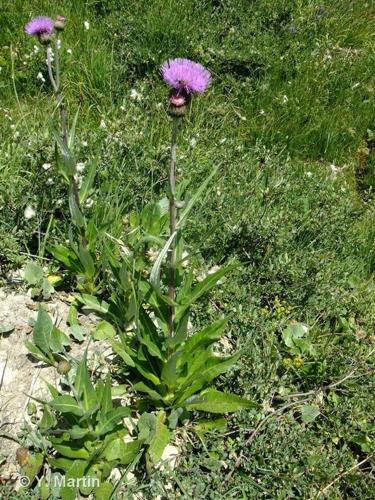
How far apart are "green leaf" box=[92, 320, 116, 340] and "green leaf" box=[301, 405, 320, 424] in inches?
38.0

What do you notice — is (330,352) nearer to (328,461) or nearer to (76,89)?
(328,461)

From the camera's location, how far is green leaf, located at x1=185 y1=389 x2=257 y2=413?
7.14ft

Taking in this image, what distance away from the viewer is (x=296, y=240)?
3.33m

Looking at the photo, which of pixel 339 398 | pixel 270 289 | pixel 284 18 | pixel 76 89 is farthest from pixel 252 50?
pixel 339 398

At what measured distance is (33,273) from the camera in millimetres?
2672

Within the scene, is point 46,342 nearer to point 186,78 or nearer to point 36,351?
point 36,351

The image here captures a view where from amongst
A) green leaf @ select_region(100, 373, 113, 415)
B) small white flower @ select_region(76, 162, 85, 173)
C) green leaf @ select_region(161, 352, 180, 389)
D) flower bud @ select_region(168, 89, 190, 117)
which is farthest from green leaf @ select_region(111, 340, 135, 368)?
small white flower @ select_region(76, 162, 85, 173)

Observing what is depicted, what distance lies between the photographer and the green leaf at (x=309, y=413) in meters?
2.41

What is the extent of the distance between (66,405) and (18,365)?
0.60 meters

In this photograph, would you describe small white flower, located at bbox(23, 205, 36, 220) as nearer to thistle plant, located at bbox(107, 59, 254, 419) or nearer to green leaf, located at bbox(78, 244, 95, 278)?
green leaf, located at bbox(78, 244, 95, 278)

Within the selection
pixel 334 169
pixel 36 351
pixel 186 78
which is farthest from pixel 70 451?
pixel 334 169

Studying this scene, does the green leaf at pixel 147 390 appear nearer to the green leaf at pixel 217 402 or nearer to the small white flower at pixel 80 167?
the green leaf at pixel 217 402

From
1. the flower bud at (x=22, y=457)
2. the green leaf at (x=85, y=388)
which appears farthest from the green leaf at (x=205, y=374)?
the flower bud at (x=22, y=457)

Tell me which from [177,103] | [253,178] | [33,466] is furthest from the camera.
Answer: [253,178]
